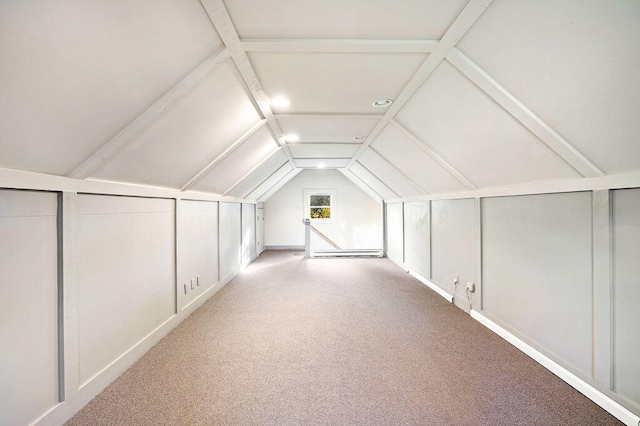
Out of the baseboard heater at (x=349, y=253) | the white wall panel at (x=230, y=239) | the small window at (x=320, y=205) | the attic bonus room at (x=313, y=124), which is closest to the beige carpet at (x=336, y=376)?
the attic bonus room at (x=313, y=124)

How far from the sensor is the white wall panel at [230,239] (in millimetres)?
4512

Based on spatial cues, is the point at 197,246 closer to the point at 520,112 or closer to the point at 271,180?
the point at 271,180

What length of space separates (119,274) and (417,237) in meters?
4.36

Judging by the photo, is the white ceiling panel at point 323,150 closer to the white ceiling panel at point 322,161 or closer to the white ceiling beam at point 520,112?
the white ceiling panel at point 322,161

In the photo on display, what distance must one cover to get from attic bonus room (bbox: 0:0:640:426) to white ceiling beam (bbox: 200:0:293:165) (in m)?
0.01

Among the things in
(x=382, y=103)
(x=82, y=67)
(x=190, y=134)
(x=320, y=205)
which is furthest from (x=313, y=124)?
(x=320, y=205)

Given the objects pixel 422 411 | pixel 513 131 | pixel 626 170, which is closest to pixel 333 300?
pixel 422 411

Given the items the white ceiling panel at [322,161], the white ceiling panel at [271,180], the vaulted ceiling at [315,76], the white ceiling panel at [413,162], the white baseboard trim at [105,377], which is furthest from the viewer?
the white ceiling panel at [271,180]

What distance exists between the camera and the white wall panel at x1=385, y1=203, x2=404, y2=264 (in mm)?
5984

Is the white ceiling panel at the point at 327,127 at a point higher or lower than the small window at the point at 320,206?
higher

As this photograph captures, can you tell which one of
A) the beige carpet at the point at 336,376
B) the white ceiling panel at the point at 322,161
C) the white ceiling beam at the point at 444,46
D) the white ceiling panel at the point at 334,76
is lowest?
the beige carpet at the point at 336,376

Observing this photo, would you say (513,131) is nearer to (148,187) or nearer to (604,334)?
(604,334)

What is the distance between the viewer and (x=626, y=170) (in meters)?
1.56

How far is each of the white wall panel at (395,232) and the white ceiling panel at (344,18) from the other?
15.4 feet
